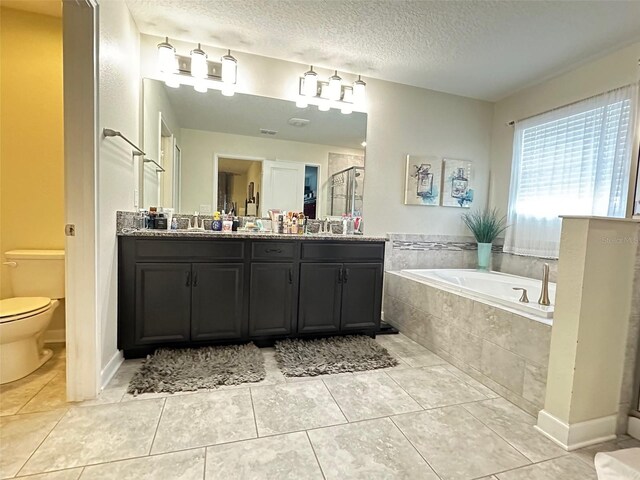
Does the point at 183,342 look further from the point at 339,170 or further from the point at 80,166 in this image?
the point at 339,170

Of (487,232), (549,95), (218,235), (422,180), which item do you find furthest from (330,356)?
(549,95)

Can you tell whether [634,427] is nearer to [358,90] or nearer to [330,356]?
[330,356]

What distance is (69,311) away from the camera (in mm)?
1600

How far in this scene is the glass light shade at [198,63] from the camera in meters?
2.46

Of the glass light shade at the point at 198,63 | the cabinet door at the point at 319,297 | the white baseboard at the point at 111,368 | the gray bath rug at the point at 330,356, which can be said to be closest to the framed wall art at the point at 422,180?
the cabinet door at the point at 319,297

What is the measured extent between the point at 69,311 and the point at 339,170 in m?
2.28

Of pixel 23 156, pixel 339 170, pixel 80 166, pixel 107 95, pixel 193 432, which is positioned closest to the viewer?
pixel 193 432

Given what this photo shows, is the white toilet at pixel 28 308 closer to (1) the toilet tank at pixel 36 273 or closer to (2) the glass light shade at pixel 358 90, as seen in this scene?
(1) the toilet tank at pixel 36 273

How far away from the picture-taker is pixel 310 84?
2.78 meters

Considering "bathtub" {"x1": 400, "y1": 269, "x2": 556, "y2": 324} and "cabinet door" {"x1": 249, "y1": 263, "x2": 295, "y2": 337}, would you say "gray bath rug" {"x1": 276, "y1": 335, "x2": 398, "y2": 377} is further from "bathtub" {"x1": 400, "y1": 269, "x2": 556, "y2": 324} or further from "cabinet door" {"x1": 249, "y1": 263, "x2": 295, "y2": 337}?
"bathtub" {"x1": 400, "y1": 269, "x2": 556, "y2": 324}

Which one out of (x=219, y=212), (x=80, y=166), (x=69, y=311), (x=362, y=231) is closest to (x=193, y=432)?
(x=69, y=311)

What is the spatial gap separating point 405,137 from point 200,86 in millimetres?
1943

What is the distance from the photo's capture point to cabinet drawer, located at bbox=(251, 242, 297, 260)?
2344 millimetres

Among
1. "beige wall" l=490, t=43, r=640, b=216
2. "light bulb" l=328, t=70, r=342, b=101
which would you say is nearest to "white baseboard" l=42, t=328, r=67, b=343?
"light bulb" l=328, t=70, r=342, b=101
